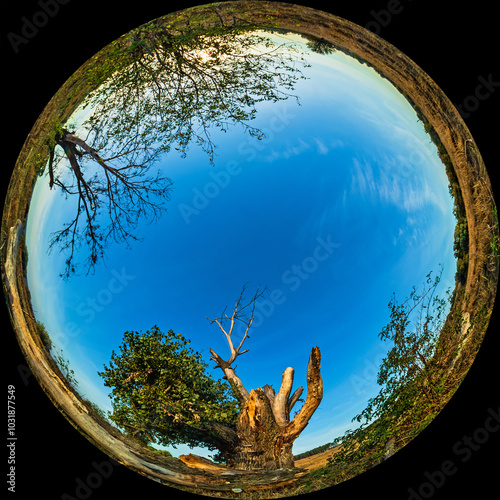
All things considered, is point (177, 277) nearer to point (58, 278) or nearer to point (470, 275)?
point (58, 278)

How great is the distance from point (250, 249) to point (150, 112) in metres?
3.09

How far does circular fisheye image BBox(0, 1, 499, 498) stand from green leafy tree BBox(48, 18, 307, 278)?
0.12ft

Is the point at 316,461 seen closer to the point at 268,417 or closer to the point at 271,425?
the point at 271,425

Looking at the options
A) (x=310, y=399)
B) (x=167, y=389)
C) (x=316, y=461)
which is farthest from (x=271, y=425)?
(x=167, y=389)

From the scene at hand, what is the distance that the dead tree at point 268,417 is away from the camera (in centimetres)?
832

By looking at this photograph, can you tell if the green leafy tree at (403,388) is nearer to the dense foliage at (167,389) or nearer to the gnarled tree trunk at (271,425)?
the gnarled tree trunk at (271,425)

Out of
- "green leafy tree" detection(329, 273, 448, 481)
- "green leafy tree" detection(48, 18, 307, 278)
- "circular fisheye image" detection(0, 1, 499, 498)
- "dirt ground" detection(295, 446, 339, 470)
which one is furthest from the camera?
"dirt ground" detection(295, 446, 339, 470)

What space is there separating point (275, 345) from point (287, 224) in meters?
2.07

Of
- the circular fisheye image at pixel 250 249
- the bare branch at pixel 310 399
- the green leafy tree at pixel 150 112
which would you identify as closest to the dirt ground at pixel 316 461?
the circular fisheye image at pixel 250 249

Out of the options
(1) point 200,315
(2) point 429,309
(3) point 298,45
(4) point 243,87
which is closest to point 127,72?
(4) point 243,87

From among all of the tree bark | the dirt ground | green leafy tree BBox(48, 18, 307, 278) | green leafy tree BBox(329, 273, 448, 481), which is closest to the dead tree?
the tree bark

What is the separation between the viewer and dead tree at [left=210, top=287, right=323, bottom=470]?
8.32 meters

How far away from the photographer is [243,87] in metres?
8.39

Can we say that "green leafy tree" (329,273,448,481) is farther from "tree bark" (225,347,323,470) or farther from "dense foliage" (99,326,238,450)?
"dense foliage" (99,326,238,450)
